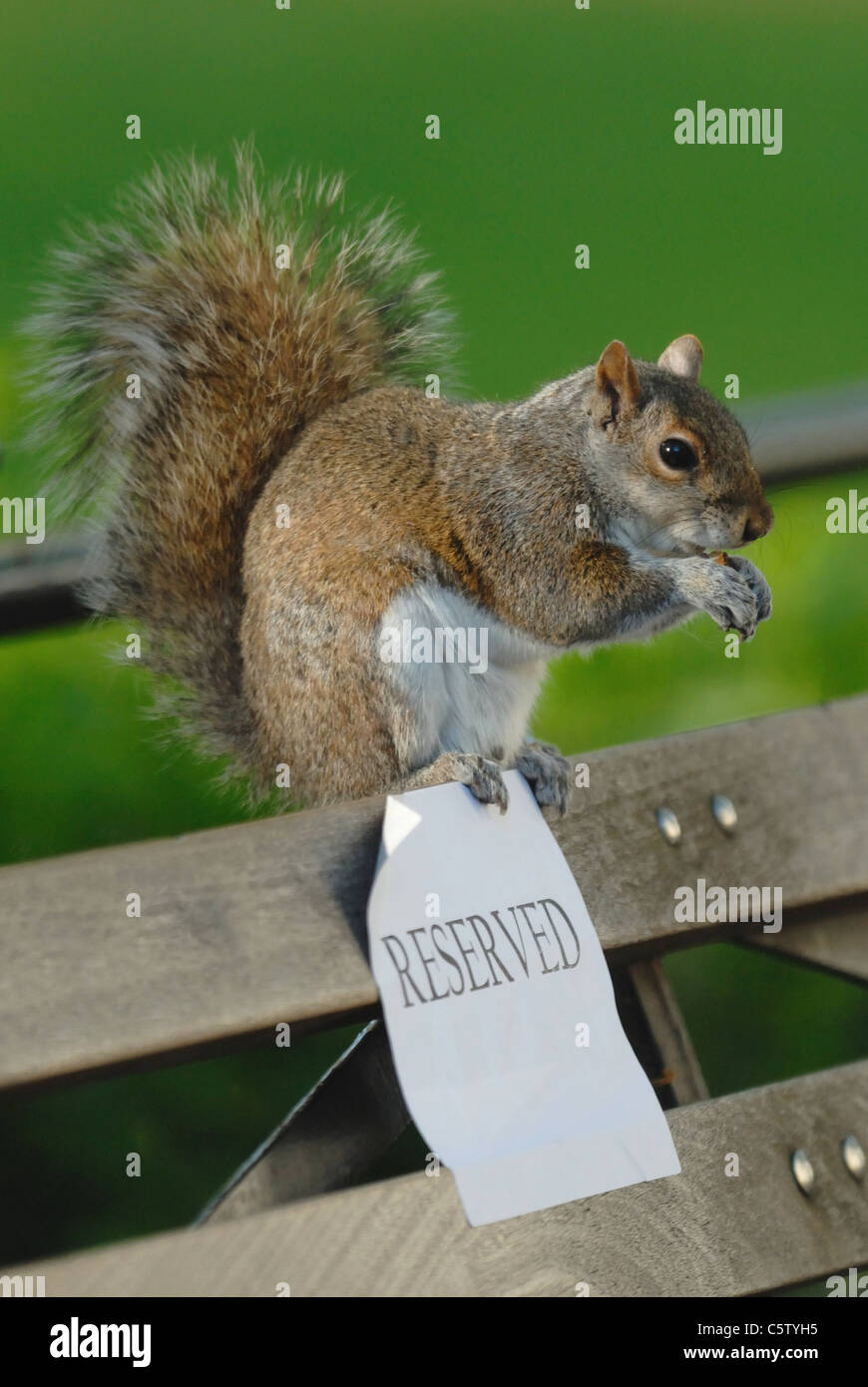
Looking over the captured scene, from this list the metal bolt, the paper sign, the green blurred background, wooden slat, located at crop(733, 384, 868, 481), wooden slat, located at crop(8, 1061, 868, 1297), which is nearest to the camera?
wooden slat, located at crop(8, 1061, 868, 1297)

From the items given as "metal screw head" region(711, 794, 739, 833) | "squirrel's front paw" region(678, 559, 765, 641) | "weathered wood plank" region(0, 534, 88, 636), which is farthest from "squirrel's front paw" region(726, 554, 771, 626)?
"weathered wood plank" region(0, 534, 88, 636)

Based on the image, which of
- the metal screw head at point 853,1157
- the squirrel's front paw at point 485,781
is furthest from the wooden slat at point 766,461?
the metal screw head at point 853,1157

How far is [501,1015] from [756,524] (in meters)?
0.51

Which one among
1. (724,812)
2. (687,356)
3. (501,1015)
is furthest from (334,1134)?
(687,356)

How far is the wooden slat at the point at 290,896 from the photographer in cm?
75

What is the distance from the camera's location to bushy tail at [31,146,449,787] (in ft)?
3.94

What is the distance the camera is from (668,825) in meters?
1.02

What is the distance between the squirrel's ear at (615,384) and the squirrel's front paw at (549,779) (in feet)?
1.13

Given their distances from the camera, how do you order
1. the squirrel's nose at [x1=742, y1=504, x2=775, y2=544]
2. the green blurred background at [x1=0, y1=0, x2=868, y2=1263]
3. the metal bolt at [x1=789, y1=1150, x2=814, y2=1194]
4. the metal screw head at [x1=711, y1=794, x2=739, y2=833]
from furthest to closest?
the green blurred background at [x1=0, y1=0, x2=868, y2=1263]
the squirrel's nose at [x1=742, y1=504, x2=775, y2=544]
the metal screw head at [x1=711, y1=794, x2=739, y2=833]
the metal bolt at [x1=789, y1=1150, x2=814, y2=1194]

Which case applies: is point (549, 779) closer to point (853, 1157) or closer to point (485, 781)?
point (485, 781)

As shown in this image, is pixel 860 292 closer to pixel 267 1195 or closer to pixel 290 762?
pixel 290 762

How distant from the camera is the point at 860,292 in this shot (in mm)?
2869

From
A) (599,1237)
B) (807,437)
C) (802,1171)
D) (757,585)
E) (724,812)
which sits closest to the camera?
(599,1237)

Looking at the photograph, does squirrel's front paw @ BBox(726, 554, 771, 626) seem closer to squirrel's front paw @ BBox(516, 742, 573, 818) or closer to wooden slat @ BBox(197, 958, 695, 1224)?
squirrel's front paw @ BBox(516, 742, 573, 818)
